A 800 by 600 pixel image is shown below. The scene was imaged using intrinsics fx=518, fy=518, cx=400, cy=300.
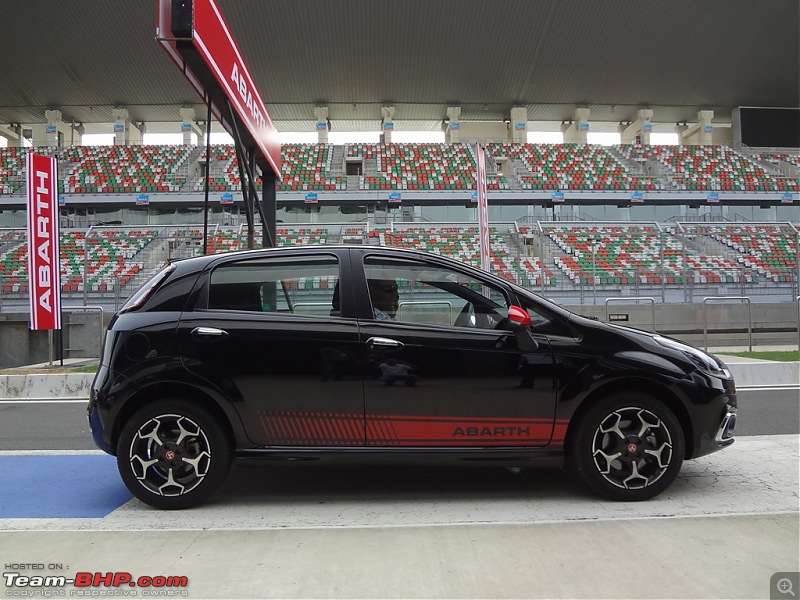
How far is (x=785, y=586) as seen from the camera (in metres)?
2.42

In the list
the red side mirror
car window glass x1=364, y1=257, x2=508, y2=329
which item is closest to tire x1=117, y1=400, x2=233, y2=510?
car window glass x1=364, y1=257, x2=508, y2=329

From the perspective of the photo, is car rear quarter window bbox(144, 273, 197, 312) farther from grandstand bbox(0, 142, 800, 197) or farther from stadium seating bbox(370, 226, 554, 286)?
grandstand bbox(0, 142, 800, 197)

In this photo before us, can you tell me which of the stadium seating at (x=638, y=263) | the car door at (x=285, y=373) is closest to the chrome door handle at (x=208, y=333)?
the car door at (x=285, y=373)

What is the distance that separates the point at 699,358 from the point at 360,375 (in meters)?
2.31

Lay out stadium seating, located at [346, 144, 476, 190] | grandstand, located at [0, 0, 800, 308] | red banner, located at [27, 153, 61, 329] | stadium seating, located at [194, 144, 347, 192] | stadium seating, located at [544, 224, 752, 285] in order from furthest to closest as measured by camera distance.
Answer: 1. stadium seating, located at [346, 144, 476, 190]
2. stadium seating, located at [194, 144, 347, 192]
3. grandstand, located at [0, 0, 800, 308]
4. stadium seating, located at [544, 224, 752, 285]
5. red banner, located at [27, 153, 61, 329]

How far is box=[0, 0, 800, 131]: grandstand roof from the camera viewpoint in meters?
26.3

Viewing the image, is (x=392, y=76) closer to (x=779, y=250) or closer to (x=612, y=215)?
(x=612, y=215)

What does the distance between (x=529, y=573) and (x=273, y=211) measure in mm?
6470

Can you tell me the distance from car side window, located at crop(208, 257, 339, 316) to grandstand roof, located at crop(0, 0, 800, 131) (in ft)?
86.4

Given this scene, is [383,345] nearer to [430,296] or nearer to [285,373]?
[430,296]

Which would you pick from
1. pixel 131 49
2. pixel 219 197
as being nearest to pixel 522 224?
pixel 219 197

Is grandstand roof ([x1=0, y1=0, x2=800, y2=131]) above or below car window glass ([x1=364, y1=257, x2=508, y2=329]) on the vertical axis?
above

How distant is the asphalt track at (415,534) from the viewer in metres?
2.47

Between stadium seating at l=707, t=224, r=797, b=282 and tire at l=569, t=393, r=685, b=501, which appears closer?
tire at l=569, t=393, r=685, b=501
